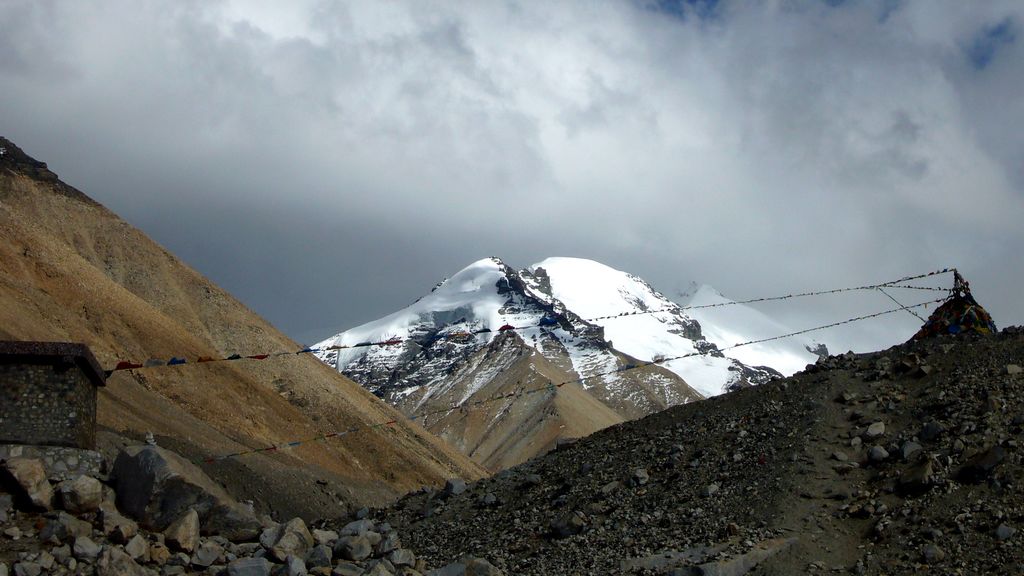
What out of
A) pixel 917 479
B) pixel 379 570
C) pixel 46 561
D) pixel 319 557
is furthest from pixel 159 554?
pixel 917 479

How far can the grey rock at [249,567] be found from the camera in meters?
20.3

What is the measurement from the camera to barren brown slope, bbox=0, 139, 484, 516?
51.0 m

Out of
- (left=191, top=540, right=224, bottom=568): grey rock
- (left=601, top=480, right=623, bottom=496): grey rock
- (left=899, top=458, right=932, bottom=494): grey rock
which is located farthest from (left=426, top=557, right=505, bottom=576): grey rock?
(left=899, top=458, right=932, bottom=494): grey rock

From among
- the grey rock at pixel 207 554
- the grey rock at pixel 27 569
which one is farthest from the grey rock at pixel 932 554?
the grey rock at pixel 27 569

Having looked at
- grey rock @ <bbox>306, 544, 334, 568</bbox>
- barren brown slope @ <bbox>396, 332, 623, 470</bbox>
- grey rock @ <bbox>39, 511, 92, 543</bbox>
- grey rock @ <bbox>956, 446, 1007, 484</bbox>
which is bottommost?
grey rock @ <bbox>39, 511, 92, 543</bbox>

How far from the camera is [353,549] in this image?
73.2ft

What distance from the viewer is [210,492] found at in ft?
72.3

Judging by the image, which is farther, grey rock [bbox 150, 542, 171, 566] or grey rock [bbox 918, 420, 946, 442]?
grey rock [bbox 918, 420, 946, 442]

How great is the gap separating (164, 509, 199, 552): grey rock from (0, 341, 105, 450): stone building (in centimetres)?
431

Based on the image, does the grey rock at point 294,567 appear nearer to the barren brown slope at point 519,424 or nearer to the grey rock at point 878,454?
the grey rock at point 878,454

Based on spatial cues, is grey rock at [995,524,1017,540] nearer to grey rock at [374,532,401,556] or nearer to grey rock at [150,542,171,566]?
grey rock at [374,532,401,556]

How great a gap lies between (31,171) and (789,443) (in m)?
79.7

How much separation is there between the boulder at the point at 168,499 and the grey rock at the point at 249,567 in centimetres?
144

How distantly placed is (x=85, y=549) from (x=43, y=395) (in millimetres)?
5475
